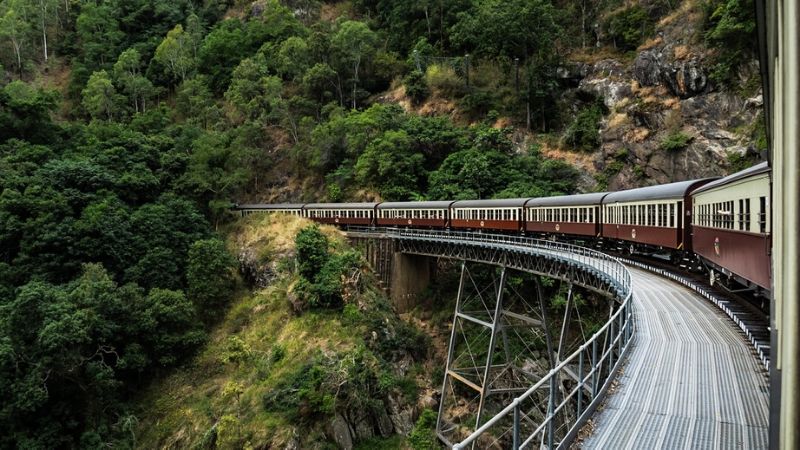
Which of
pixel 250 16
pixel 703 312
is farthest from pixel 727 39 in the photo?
pixel 250 16

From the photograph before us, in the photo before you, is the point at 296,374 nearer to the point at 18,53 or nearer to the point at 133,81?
the point at 133,81

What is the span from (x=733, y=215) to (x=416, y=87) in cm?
3639

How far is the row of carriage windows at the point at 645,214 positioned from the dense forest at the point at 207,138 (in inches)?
487

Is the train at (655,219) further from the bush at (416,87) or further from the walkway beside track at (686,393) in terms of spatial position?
the bush at (416,87)

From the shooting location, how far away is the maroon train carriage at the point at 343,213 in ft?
110

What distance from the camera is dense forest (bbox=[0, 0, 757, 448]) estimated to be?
21.2 metres

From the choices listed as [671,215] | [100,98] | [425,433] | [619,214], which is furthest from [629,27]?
[100,98]

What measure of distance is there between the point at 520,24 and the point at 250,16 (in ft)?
140

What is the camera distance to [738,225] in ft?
34.8

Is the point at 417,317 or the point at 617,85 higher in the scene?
the point at 617,85

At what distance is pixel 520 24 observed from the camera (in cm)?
4041

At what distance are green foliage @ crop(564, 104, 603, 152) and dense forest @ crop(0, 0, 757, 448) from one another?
131 mm

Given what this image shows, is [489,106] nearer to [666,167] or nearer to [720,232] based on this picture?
[666,167]

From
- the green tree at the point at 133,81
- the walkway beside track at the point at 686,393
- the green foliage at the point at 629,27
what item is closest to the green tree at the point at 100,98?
the green tree at the point at 133,81
